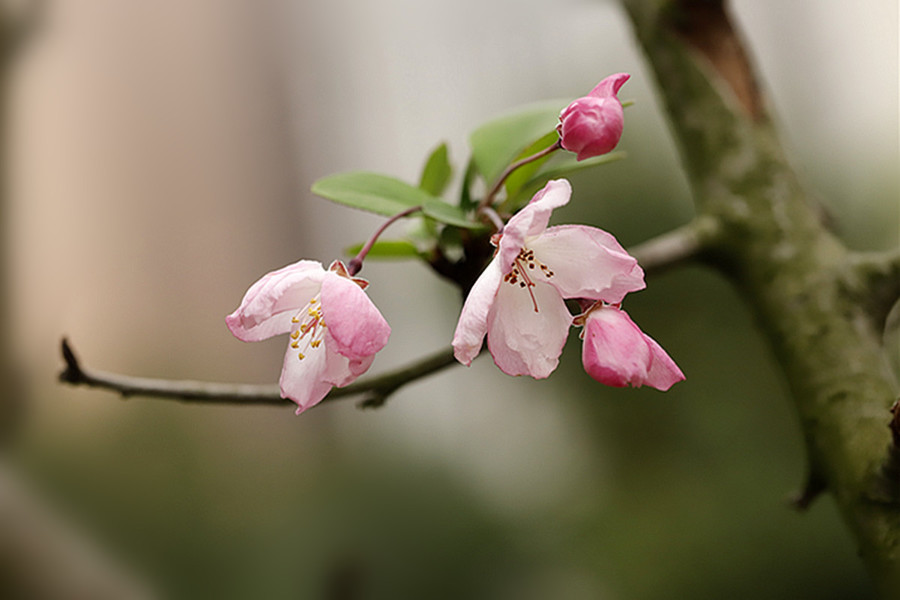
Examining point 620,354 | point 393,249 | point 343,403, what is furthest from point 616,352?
point 343,403

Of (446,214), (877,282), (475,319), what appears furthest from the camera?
(877,282)

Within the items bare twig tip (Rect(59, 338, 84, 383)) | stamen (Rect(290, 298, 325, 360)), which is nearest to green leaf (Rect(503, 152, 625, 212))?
stamen (Rect(290, 298, 325, 360))

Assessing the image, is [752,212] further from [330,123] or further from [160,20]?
[160,20]

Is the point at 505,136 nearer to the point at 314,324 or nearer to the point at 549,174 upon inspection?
the point at 549,174

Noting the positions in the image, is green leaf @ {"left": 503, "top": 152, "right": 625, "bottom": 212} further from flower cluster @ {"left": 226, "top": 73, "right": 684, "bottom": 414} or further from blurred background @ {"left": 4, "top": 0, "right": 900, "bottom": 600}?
blurred background @ {"left": 4, "top": 0, "right": 900, "bottom": 600}

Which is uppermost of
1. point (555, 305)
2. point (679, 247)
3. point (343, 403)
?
point (555, 305)

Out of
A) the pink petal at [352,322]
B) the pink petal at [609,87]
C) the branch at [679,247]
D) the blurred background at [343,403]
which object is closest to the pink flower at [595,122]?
the pink petal at [609,87]
